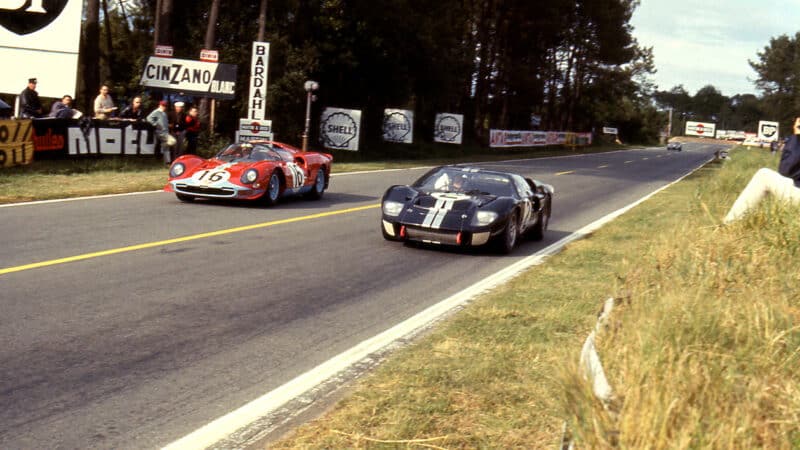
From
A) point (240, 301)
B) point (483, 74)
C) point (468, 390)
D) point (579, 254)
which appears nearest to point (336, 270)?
point (240, 301)

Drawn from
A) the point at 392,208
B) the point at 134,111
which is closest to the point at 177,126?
the point at 134,111

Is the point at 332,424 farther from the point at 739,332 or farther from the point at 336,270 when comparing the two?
the point at 336,270

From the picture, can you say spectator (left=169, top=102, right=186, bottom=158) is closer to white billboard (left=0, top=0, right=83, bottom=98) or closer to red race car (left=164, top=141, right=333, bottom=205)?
white billboard (left=0, top=0, right=83, bottom=98)

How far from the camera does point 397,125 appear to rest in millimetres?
41750

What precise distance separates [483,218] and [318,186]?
661cm

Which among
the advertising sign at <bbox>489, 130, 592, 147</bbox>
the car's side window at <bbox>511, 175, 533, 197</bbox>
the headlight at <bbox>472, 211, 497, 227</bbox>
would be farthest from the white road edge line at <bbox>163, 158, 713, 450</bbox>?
the advertising sign at <bbox>489, 130, 592, 147</bbox>

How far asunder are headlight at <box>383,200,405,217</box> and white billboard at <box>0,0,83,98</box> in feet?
44.1

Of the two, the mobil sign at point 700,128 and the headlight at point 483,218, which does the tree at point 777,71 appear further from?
the headlight at point 483,218

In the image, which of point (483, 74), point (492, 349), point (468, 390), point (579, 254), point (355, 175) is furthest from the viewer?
point (483, 74)

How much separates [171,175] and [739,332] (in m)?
12.3

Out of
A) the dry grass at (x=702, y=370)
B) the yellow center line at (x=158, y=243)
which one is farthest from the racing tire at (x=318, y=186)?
the dry grass at (x=702, y=370)

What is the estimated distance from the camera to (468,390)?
17.9ft

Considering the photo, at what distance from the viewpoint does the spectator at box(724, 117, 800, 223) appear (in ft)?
31.0

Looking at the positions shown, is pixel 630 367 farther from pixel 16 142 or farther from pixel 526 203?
pixel 16 142
